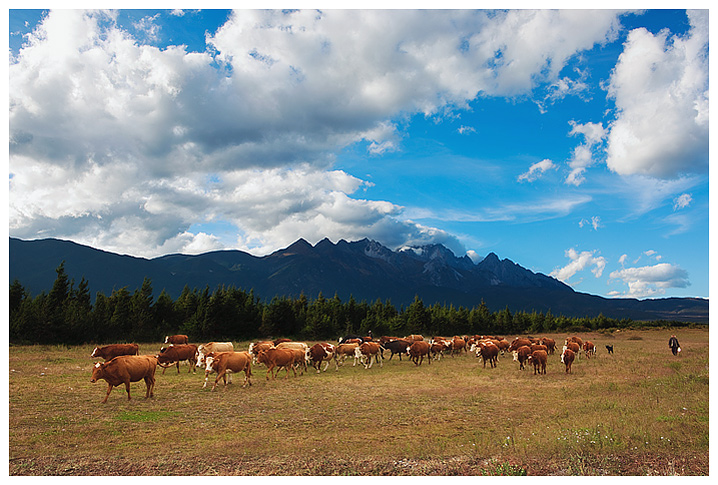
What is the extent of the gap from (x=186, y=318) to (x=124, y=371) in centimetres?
4656

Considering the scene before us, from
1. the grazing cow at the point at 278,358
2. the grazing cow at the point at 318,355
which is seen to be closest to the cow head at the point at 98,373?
the grazing cow at the point at 278,358

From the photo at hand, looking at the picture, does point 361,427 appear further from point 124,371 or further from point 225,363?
point 124,371

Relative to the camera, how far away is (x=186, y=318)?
187ft

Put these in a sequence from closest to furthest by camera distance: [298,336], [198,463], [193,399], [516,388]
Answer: [198,463], [193,399], [516,388], [298,336]

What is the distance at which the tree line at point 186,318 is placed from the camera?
1697 inches

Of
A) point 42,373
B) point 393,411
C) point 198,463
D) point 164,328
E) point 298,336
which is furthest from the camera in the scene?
point 298,336

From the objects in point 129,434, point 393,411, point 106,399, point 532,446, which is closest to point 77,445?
point 129,434

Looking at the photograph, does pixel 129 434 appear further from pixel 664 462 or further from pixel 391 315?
pixel 391 315

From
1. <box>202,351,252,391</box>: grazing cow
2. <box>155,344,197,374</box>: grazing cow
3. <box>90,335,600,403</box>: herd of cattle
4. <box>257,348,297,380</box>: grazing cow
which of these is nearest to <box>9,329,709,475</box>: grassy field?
<box>202,351,252,391</box>: grazing cow

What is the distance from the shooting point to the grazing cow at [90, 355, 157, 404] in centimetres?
1386

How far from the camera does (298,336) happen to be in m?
63.2

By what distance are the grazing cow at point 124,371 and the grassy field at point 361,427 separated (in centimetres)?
62

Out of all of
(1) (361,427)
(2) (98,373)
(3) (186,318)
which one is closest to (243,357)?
(2) (98,373)

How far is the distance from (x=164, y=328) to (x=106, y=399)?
42.7m
